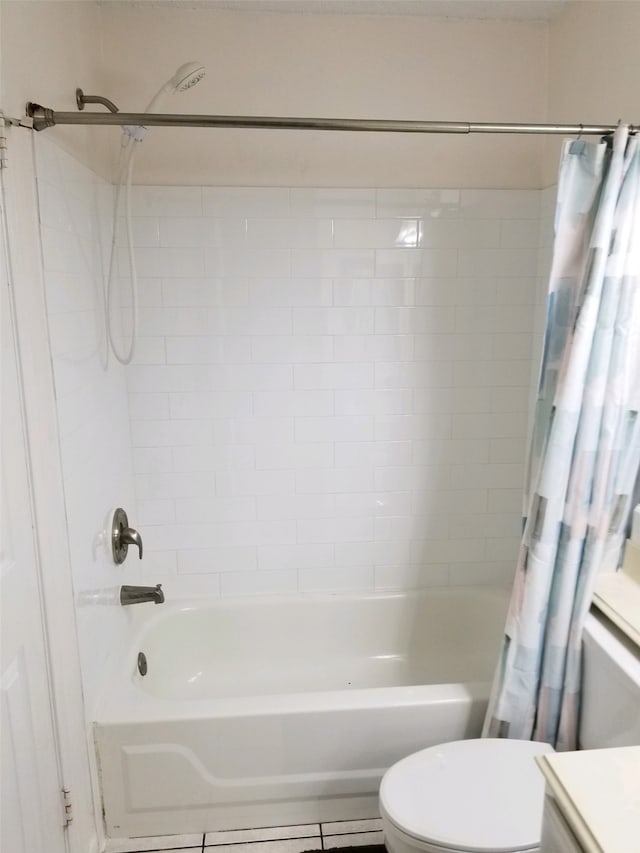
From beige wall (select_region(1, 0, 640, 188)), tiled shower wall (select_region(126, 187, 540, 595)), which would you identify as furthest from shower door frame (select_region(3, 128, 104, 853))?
tiled shower wall (select_region(126, 187, 540, 595))

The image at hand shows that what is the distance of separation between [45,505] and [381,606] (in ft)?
4.94

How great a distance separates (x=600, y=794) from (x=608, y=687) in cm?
64

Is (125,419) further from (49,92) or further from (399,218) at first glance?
(399,218)

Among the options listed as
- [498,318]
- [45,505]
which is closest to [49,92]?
[45,505]

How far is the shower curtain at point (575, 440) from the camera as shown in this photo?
1.50 m

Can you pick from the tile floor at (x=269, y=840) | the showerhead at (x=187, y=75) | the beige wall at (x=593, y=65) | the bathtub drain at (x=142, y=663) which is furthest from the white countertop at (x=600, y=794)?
the showerhead at (x=187, y=75)

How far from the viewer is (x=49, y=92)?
1556mm

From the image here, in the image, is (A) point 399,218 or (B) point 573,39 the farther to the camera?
(A) point 399,218

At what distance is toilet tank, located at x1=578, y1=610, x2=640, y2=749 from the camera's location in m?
1.46

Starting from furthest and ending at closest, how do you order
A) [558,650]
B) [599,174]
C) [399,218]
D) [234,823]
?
[399,218] → [234,823] → [558,650] → [599,174]

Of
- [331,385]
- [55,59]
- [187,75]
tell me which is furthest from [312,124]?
[331,385]

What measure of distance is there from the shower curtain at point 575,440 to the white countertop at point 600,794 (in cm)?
59

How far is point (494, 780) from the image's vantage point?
1483mm

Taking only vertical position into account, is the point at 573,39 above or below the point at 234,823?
above
